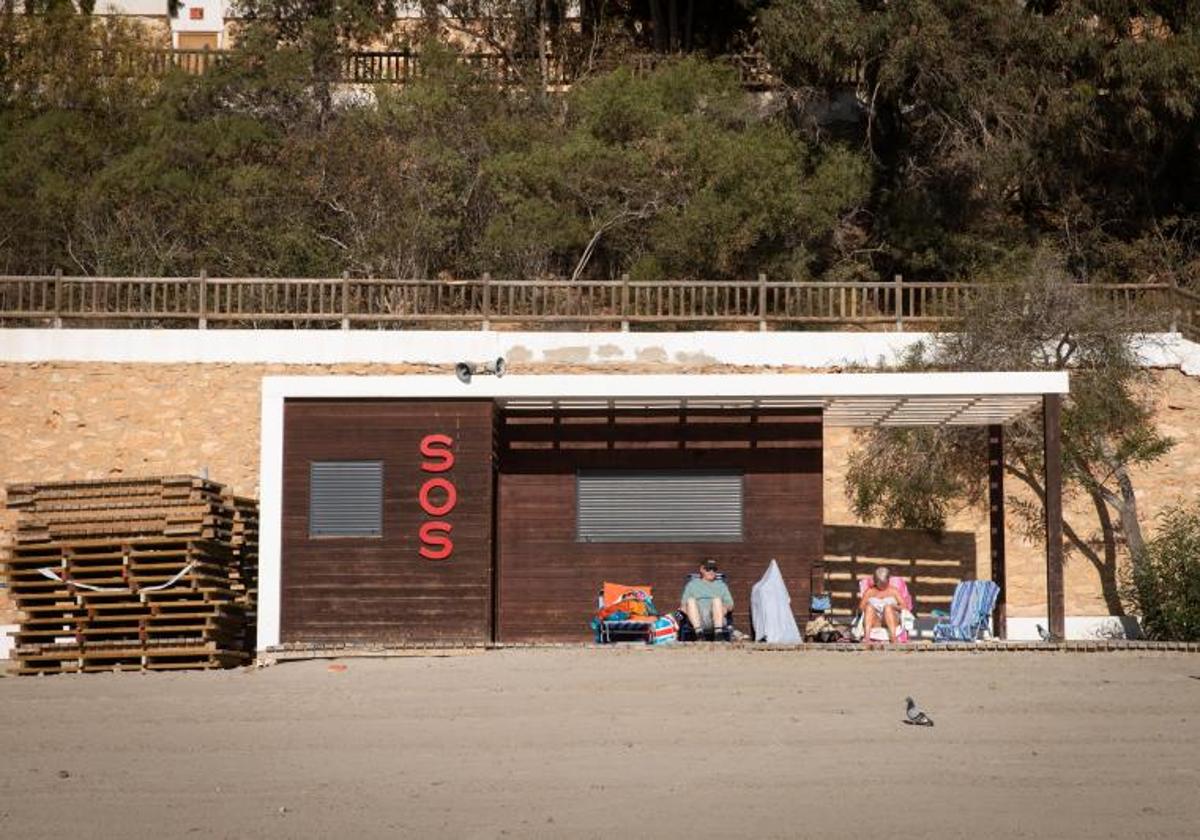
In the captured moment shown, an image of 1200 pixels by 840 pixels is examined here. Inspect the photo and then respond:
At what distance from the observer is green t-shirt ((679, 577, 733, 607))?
59.4ft

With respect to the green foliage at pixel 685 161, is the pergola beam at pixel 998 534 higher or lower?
lower

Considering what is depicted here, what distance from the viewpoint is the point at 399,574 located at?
1805cm

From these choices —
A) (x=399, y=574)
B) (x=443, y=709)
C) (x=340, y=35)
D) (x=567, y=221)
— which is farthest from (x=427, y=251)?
(x=443, y=709)

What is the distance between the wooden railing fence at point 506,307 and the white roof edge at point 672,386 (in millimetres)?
5522

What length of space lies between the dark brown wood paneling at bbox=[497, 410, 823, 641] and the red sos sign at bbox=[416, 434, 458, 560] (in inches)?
35.3

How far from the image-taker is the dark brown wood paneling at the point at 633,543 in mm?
18812

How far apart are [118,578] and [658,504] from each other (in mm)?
5326

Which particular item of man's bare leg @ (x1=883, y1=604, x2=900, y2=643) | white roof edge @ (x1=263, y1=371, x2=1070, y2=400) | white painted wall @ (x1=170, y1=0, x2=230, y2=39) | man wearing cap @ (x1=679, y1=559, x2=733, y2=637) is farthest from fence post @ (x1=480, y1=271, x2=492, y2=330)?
white painted wall @ (x1=170, y1=0, x2=230, y2=39)

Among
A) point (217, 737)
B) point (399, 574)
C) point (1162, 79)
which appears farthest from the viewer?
point (1162, 79)

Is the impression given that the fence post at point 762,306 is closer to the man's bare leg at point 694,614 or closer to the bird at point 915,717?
the man's bare leg at point 694,614

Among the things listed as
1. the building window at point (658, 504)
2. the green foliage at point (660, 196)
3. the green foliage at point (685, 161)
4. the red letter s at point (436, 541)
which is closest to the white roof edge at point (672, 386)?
→ the building window at point (658, 504)

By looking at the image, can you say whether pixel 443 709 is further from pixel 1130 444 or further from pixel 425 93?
pixel 425 93

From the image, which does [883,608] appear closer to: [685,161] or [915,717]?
[915,717]

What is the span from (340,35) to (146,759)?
2544cm
